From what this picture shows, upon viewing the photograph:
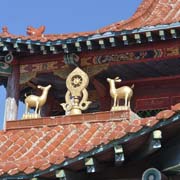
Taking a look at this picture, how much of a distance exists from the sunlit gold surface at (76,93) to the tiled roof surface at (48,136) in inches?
13.4

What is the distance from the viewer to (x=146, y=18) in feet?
41.6

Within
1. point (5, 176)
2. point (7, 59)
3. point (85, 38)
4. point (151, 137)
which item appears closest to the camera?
point (151, 137)

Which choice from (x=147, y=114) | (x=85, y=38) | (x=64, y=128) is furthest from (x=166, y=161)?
(x=147, y=114)

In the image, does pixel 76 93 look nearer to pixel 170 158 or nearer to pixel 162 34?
pixel 162 34

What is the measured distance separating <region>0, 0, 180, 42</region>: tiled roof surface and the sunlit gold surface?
2.66 ft

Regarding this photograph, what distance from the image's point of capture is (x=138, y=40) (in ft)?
36.3

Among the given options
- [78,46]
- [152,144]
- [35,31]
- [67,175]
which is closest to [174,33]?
[78,46]

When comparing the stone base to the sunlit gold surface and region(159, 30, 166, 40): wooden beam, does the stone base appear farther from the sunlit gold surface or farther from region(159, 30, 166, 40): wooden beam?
region(159, 30, 166, 40): wooden beam

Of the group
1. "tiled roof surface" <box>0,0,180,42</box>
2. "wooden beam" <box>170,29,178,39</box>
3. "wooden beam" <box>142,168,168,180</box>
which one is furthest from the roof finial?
"wooden beam" <box>142,168,168,180</box>

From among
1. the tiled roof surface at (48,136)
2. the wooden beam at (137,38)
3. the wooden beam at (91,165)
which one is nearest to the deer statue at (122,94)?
the tiled roof surface at (48,136)

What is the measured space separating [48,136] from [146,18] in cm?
390

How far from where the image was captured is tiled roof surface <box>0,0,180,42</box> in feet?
37.3

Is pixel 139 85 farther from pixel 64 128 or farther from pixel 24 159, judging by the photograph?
pixel 24 159

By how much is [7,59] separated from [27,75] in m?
0.56
